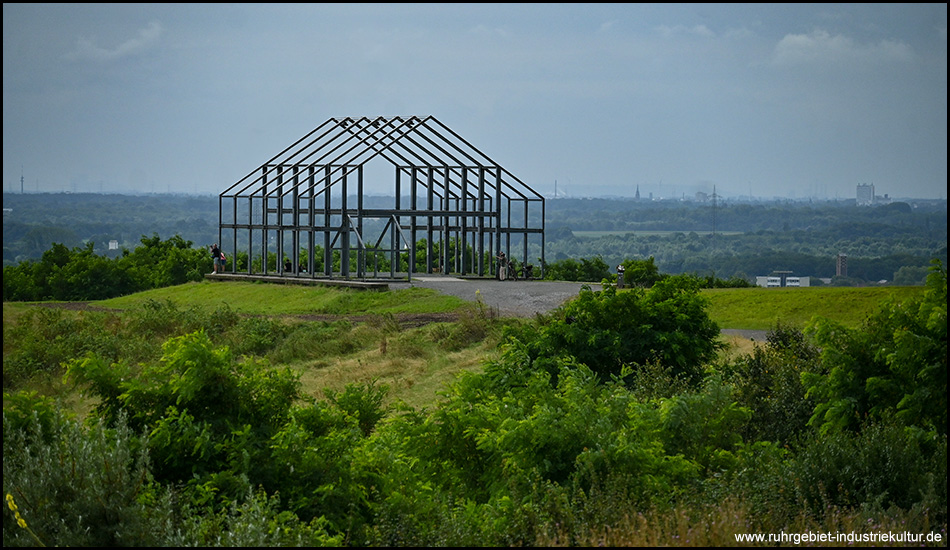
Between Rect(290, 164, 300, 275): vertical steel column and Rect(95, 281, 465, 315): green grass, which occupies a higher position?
Rect(290, 164, 300, 275): vertical steel column

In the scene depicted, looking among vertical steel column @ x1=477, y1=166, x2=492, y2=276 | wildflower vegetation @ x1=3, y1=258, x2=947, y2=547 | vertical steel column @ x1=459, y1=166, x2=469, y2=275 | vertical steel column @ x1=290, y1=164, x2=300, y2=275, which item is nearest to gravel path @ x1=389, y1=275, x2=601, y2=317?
→ vertical steel column @ x1=477, y1=166, x2=492, y2=276

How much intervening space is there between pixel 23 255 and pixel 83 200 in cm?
4421

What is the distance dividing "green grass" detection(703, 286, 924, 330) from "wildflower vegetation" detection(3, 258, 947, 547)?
11.6 m

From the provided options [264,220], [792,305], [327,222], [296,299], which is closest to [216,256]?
[264,220]

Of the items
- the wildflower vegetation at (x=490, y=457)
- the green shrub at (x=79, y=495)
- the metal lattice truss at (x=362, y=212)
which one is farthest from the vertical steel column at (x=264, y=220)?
the green shrub at (x=79, y=495)

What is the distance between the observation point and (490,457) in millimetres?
9109

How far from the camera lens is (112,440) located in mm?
7578

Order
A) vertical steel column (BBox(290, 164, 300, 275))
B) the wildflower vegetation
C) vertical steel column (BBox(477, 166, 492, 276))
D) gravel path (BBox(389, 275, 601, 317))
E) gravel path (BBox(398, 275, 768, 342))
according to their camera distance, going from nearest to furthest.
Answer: the wildflower vegetation
gravel path (BBox(398, 275, 768, 342))
gravel path (BBox(389, 275, 601, 317))
vertical steel column (BBox(290, 164, 300, 275))
vertical steel column (BBox(477, 166, 492, 276))

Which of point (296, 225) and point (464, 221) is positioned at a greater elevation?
point (464, 221)

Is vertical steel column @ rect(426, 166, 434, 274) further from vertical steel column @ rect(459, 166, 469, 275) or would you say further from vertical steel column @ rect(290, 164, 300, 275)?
vertical steel column @ rect(290, 164, 300, 275)

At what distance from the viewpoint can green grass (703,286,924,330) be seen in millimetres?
23219

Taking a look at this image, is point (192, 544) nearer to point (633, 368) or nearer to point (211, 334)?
point (633, 368)

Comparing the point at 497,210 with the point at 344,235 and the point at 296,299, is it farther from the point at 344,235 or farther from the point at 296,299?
the point at 296,299

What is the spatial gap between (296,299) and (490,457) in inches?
800
